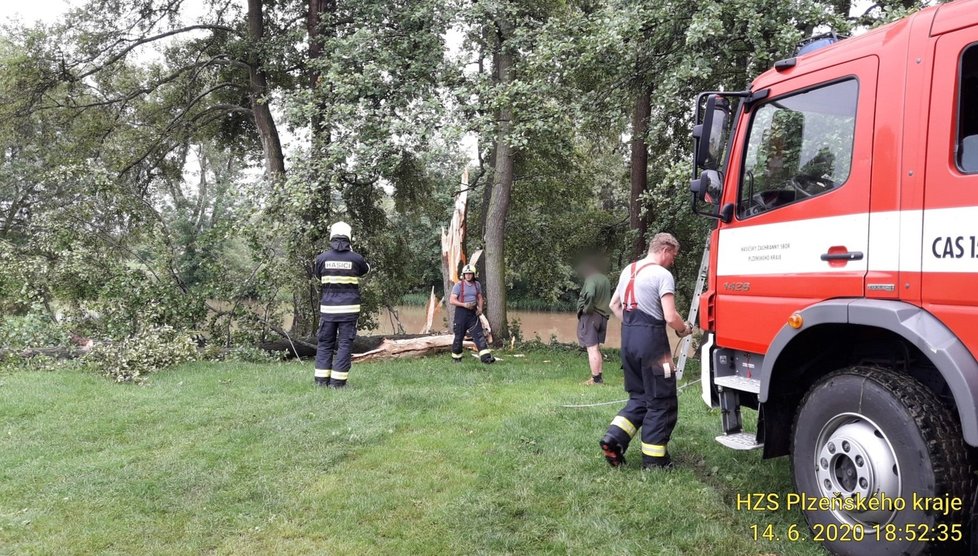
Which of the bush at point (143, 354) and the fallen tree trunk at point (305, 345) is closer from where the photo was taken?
the bush at point (143, 354)

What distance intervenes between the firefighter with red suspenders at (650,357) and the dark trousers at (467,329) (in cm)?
611

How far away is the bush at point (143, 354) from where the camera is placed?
30.2ft

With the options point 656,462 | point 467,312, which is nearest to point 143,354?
point 467,312

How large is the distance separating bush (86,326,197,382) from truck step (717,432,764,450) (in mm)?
7977

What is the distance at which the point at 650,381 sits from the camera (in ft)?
15.6

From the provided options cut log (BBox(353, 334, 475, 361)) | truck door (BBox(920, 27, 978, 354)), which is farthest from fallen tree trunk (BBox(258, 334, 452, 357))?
truck door (BBox(920, 27, 978, 354))

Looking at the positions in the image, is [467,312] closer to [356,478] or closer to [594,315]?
[594,315]

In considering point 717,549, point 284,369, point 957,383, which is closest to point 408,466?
point 717,549

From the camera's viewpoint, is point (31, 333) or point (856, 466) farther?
point (31, 333)

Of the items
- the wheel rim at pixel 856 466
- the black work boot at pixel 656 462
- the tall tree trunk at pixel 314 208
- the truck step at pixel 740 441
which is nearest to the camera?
the wheel rim at pixel 856 466

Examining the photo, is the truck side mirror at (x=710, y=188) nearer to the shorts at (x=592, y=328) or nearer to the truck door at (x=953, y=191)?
the truck door at (x=953, y=191)

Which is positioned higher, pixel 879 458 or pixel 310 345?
pixel 879 458

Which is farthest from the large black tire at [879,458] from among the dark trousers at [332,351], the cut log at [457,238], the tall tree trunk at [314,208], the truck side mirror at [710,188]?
the cut log at [457,238]

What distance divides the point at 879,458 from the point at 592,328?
5.69m
